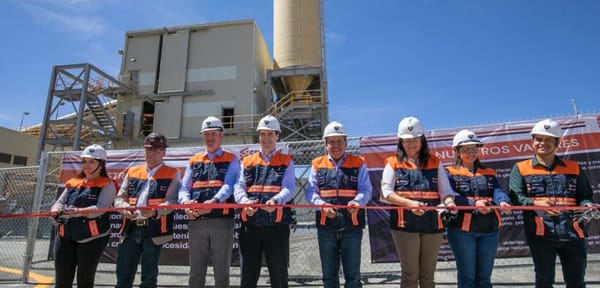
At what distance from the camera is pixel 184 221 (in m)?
6.00

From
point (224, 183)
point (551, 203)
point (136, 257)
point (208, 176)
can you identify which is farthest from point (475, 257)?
point (136, 257)

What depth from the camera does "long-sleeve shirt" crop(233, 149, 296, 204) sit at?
11.6ft

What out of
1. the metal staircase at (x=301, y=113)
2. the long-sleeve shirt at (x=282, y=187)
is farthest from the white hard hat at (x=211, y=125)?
the metal staircase at (x=301, y=113)

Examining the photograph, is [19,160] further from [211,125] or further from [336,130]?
[336,130]

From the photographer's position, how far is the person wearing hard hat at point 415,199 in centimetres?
327

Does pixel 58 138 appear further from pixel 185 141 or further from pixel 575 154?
pixel 575 154

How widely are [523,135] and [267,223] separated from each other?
420 centimetres

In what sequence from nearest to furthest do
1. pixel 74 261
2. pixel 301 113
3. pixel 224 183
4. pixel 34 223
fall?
1. pixel 74 261
2. pixel 224 183
3. pixel 34 223
4. pixel 301 113

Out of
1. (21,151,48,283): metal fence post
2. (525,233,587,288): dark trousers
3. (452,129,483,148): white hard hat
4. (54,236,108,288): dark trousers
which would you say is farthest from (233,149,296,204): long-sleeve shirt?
(21,151,48,283): metal fence post

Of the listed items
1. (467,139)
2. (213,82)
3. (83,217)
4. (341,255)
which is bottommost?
(341,255)

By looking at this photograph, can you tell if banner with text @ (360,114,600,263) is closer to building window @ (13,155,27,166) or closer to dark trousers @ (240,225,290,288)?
dark trousers @ (240,225,290,288)

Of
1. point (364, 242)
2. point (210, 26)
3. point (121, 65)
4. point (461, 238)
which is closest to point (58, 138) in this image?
point (121, 65)

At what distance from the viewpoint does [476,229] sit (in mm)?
3348

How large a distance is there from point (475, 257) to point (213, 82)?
2143 centimetres
